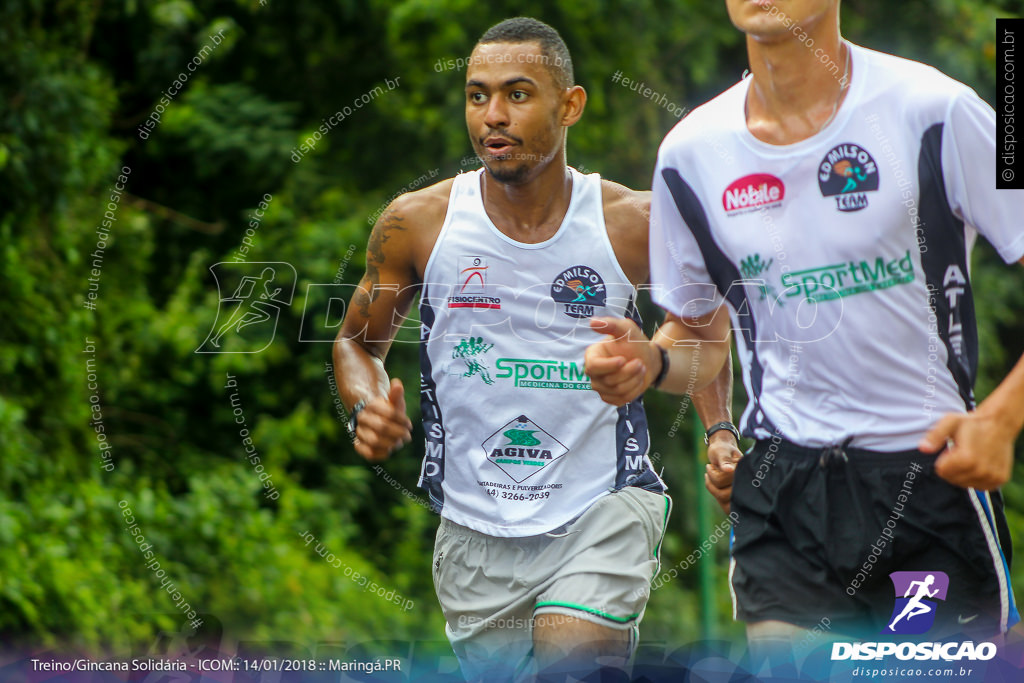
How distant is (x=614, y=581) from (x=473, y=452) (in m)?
0.60

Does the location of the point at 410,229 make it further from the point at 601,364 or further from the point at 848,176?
the point at 848,176

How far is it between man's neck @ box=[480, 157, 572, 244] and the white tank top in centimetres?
4

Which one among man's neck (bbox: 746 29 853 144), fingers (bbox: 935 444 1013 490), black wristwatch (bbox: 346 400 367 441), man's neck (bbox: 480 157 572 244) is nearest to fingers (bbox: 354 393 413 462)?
black wristwatch (bbox: 346 400 367 441)

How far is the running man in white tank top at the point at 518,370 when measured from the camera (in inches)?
147

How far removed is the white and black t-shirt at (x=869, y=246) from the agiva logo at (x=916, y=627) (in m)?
0.32

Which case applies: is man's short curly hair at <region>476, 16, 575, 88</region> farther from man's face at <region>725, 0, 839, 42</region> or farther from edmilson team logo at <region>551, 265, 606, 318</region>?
man's face at <region>725, 0, 839, 42</region>

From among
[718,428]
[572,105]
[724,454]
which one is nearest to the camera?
[724,454]

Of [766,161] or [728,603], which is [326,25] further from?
[766,161]

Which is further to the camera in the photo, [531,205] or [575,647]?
[531,205]

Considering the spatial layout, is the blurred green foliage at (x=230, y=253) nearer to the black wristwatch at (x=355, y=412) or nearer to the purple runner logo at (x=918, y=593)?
the black wristwatch at (x=355, y=412)

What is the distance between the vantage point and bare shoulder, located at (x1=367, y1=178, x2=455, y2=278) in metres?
3.90

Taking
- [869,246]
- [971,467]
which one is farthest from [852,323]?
[971,467]

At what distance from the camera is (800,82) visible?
286 cm

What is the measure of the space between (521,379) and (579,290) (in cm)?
34
